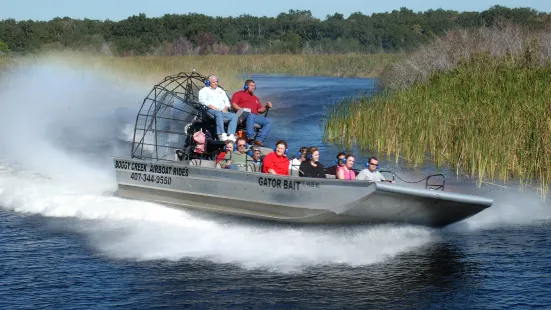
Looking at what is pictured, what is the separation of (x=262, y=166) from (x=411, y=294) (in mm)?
4273

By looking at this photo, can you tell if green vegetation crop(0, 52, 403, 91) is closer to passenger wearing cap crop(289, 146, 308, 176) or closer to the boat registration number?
the boat registration number

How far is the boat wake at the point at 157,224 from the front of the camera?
15922 mm

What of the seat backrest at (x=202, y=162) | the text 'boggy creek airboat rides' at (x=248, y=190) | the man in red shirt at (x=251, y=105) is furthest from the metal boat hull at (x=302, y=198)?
the man in red shirt at (x=251, y=105)

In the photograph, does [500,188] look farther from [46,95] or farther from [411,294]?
[46,95]

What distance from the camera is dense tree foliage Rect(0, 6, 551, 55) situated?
80.9m

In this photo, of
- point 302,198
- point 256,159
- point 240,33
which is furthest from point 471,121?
point 240,33

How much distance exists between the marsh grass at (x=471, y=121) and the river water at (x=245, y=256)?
2.69ft

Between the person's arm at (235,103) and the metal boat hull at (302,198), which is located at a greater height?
the person's arm at (235,103)

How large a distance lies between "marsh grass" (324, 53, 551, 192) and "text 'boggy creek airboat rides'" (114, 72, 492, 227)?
5.15 metres

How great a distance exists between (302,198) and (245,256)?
137cm

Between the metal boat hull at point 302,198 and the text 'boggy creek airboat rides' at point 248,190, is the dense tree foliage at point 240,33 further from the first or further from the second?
Answer: the metal boat hull at point 302,198

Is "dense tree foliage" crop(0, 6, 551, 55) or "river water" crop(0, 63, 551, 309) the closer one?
"river water" crop(0, 63, 551, 309)

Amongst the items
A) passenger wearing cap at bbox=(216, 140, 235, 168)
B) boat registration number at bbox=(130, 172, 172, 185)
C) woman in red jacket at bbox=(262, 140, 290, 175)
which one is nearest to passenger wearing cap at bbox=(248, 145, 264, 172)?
passenger wearing cap at bbox=(216, 140, 235, 168)

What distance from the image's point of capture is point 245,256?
15.8 m
